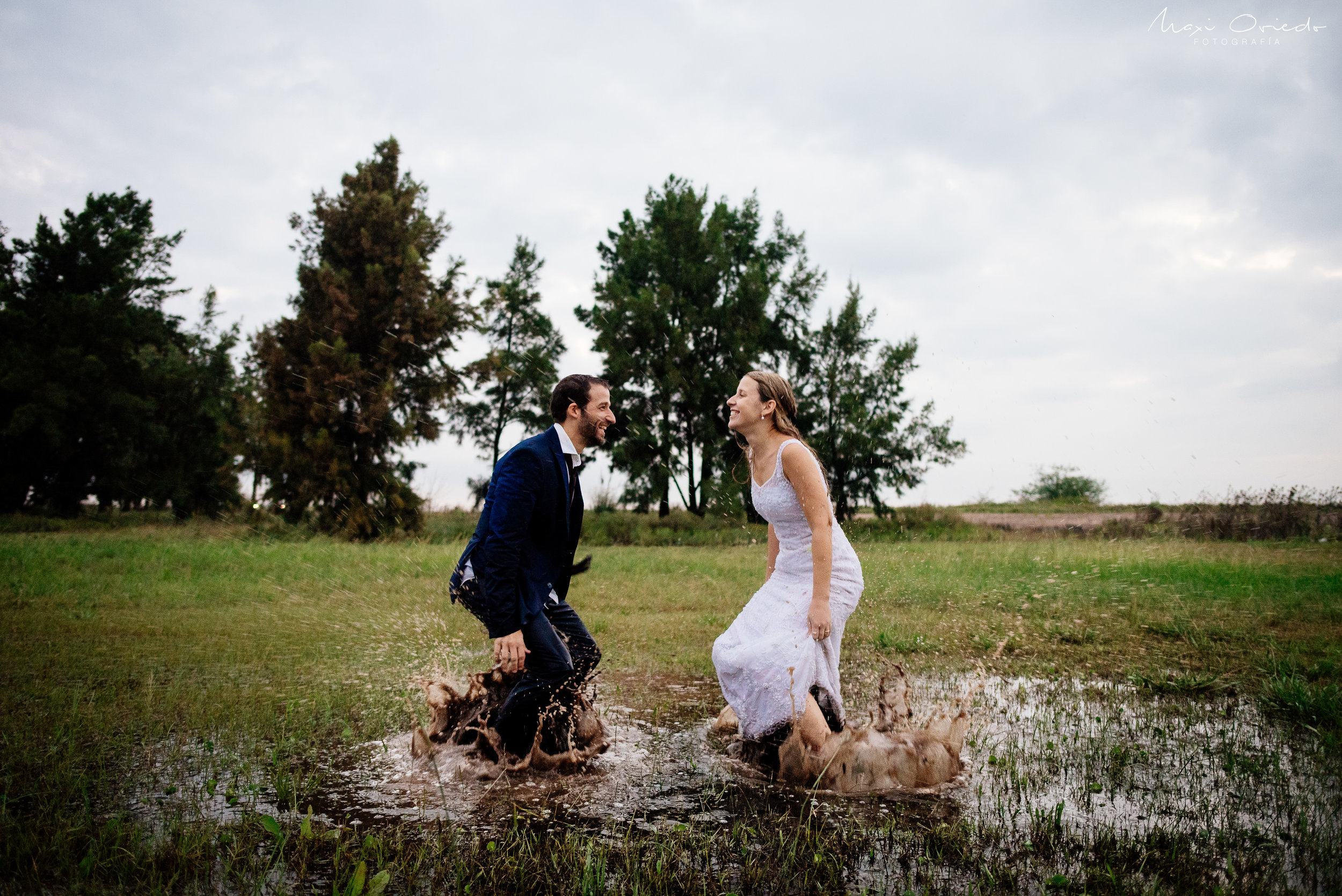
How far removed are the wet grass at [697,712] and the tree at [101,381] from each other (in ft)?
92.4

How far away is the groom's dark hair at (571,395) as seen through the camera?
5074mm

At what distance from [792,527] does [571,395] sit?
168cm

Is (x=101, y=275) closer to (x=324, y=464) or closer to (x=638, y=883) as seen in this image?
(x=324, y=464)

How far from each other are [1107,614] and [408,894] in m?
10.2

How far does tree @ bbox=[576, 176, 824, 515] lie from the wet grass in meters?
17.9

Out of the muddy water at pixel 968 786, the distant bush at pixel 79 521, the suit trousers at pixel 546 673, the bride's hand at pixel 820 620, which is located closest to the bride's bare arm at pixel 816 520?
the bride's hand at pixel 820 620

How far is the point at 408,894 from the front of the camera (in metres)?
3.42

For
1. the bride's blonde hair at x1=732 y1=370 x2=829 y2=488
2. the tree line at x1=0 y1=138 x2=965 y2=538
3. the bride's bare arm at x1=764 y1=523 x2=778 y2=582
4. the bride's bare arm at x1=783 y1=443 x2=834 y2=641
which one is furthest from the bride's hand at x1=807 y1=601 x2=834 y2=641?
the tree line at x1=0 y1=138 x2=965 y2=538

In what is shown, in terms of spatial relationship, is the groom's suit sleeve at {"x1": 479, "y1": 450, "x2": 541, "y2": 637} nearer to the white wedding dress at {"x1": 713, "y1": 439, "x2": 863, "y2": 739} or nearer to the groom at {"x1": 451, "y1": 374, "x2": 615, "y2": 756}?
the groom at {"x1": 451, "y1": 374, "x2": 615, "y2": 756}

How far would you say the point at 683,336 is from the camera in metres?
31.1

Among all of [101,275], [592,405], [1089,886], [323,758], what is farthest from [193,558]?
[101,275]

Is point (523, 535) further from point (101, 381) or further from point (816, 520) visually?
point (101, 381)

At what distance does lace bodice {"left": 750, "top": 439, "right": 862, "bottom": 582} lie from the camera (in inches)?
205

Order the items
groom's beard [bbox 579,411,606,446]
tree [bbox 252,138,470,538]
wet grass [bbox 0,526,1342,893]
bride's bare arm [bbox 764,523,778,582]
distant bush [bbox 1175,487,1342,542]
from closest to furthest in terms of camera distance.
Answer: wet grass [bbox 0,526,1342,893] → groom's beard [bbox 579,411,606,446] → bride's bare arm [bbox 764,523,778,582] → distant bush [bbox 1175,487,1342,542] → tree [bbox 252,138,470,538]
